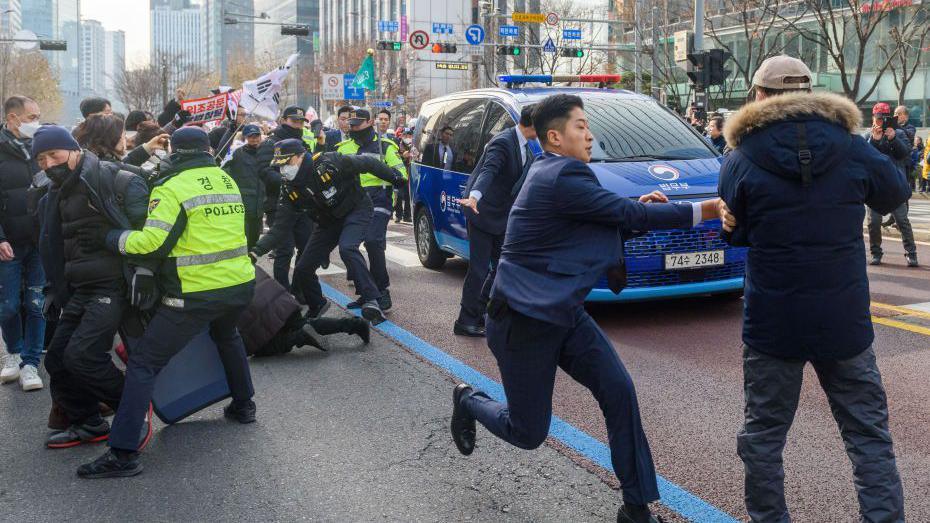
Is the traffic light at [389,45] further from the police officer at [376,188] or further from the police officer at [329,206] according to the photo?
the police officer at [329,206]

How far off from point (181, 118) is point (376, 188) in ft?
14.9

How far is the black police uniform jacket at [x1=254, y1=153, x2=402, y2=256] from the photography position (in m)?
7.75

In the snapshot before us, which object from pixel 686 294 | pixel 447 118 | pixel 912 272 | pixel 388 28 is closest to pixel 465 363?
pixel 686 294

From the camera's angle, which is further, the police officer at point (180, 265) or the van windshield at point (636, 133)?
the van windshield at point (636, 133)

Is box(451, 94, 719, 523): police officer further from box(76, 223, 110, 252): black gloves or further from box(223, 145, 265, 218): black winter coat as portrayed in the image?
box(223, 145, 265, 218): black winter coat

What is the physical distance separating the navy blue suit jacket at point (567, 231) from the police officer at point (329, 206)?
13.9ft

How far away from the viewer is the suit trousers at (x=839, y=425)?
327 cm

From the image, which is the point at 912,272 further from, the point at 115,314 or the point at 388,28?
the point at 388,28

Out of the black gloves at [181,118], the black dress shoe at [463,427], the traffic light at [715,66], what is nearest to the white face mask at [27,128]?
the black dress shoe at [463,427]

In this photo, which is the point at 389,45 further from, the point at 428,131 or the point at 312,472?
the point at 312,472

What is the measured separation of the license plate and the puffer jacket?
13.2 ft

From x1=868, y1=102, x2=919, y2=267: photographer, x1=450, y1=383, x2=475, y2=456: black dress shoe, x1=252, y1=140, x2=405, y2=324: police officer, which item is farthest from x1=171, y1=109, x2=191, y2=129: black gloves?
x1=450, y1=383, x2=475, y2=456: black dress shoe

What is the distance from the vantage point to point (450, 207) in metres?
9.91

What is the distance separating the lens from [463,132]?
386 inches
